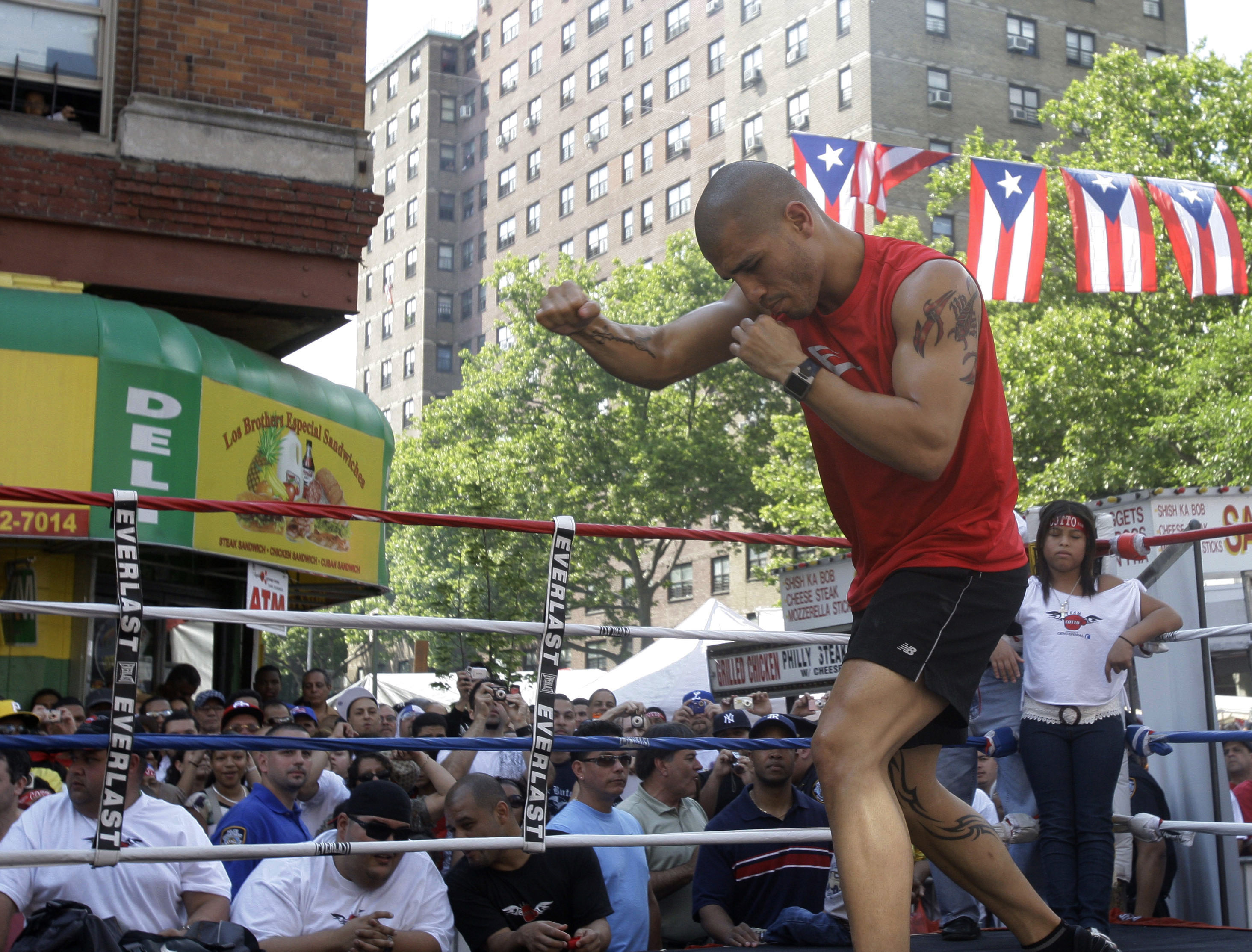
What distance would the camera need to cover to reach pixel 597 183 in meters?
54.1

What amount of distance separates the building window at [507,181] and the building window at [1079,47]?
85.9 ft

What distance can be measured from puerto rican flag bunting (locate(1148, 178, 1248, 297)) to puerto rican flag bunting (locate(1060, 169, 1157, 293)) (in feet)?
0.88

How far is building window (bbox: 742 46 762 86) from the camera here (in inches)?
1770

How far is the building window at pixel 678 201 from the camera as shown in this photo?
4897 cm

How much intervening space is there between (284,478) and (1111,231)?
Result: 10846mm

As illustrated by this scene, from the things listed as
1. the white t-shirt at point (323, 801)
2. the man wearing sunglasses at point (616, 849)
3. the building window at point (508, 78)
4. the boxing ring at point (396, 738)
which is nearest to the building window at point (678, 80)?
the building window at point (508, 78)

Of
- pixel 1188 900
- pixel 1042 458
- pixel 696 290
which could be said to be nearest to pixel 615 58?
pixel 696 290

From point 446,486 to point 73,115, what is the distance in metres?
29.9

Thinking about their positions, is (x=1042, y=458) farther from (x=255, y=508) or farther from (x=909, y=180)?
(x=255, y=508)

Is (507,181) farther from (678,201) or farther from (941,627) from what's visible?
(941,627)

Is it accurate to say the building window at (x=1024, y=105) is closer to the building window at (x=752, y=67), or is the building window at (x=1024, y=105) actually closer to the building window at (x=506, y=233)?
the building window at (x=752, y=67)

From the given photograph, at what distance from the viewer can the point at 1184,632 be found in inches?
169

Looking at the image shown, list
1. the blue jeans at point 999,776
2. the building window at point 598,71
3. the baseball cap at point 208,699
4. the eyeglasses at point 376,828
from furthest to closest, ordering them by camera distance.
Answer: the building window at point 598,71, the baseball cap at point 208,699, the eyeglasses at point 376,828, the blue jeans at point 999,776

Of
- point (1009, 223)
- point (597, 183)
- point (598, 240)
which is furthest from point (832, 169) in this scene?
point (597, 183)
